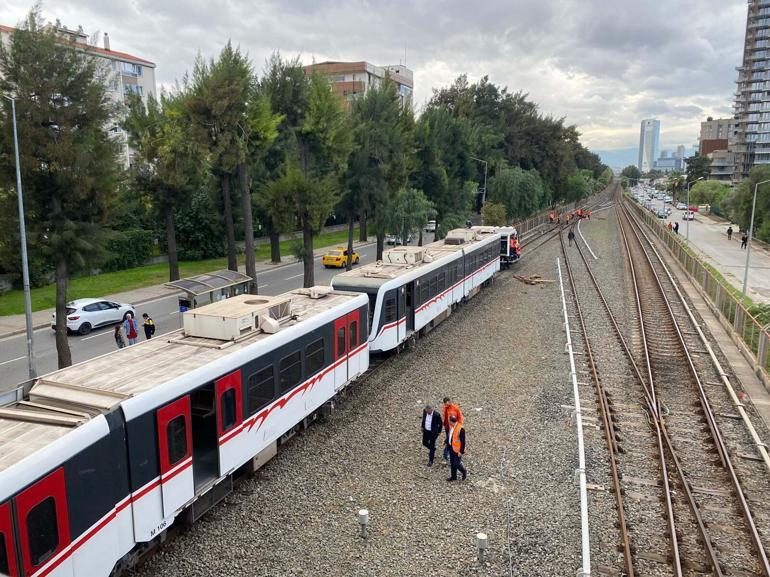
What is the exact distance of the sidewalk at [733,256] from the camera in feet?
120

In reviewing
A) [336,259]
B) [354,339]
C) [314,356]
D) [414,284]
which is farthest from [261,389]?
[336,259]

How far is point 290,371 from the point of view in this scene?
40.9 ft

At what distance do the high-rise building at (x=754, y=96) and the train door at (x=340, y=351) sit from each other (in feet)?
474

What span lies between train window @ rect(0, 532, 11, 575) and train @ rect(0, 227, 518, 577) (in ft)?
0.04

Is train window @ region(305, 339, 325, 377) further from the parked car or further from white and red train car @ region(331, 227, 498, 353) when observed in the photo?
the parked car

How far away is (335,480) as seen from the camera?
12062 millimetres

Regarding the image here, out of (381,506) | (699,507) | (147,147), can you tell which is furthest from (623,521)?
(147,147)

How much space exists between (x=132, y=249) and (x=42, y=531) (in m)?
37.9

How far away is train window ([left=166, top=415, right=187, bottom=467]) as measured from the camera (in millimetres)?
9016

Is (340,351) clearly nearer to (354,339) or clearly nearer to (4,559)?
(354,339)

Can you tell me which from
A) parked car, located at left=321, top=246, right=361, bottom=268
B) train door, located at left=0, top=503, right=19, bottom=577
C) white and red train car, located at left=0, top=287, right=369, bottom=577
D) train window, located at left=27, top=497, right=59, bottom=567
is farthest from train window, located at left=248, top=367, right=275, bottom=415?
parked car, located at left=321, top=246, right=361, bottom=268

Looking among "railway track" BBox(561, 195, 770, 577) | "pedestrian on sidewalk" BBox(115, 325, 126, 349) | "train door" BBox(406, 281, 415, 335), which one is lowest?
"railway track" BBox(561, 195, 770, 577)

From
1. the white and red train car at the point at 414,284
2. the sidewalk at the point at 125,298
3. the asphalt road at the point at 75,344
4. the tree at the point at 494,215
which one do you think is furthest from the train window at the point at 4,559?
the tree at the point at 494,215

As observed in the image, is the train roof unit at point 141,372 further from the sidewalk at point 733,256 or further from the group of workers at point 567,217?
the group of workers at point 567,217
